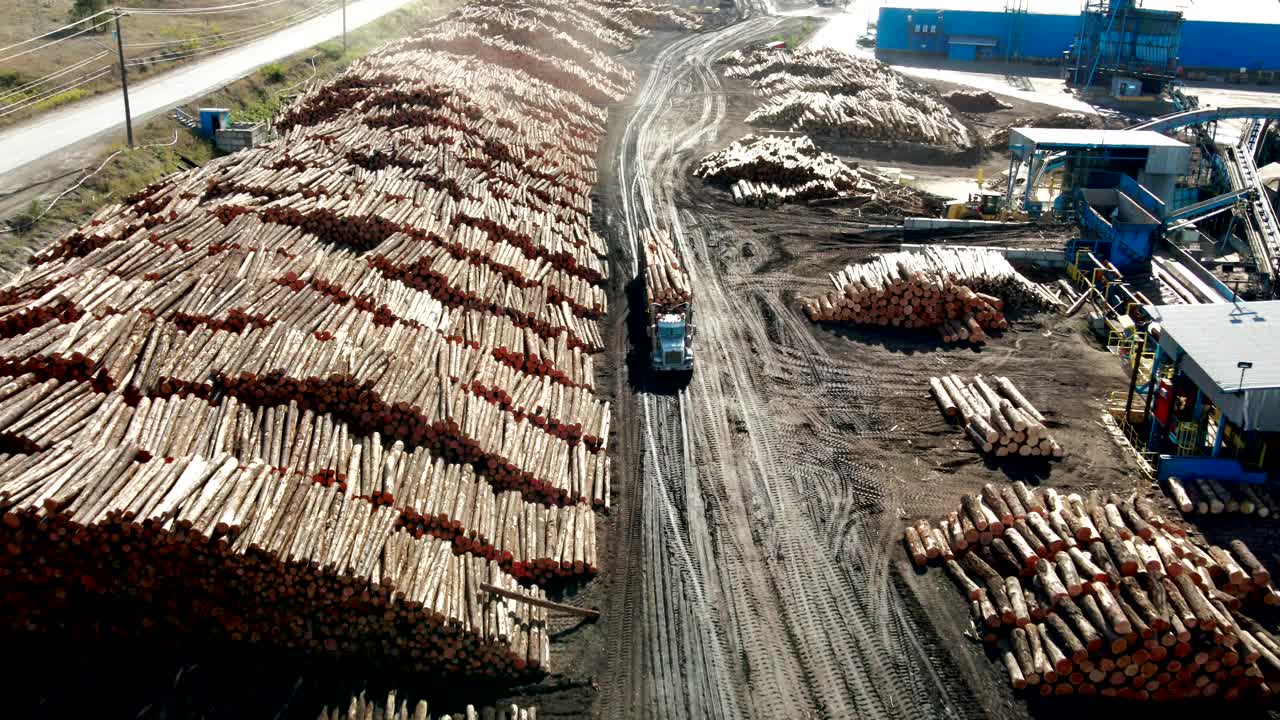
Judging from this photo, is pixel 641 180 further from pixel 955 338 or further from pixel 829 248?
pixel 955 338

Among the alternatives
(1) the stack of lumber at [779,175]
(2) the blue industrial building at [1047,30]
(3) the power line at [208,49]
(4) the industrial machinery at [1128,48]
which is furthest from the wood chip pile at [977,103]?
(3) the power line at [208,49]

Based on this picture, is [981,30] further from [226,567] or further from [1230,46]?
[226,567]

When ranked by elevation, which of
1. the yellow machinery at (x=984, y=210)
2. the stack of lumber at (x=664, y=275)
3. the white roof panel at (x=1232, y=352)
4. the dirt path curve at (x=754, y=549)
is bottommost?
the dirt path curve at (x=754, y=549)

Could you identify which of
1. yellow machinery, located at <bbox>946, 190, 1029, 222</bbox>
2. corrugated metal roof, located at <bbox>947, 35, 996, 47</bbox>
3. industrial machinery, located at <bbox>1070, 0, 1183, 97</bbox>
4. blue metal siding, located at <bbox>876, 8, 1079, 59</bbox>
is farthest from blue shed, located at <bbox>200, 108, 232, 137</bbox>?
corrugated metal roof, located at <bbox>947, 35, 996, 47</bbox>

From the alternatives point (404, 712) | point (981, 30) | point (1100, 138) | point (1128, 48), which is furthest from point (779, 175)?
point (981, 30)

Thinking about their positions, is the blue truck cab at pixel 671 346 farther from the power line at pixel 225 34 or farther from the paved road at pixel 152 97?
the power line at pixel 225 34

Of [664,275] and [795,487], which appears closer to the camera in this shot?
[795,487]

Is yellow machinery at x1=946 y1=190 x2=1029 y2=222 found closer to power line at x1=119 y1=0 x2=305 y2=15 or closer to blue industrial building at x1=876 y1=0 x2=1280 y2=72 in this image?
blue industrial building at x1=876 y1=0 x2=1280 y2=72
